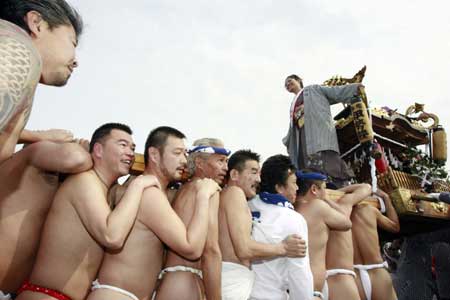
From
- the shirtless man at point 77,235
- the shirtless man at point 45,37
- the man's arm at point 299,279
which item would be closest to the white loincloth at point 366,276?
the man's arm at point 299,279

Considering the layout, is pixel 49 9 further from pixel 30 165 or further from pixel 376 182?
pixel 376 182

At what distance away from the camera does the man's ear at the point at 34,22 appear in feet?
4.82

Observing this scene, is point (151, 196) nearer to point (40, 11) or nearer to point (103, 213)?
point (103, 213)

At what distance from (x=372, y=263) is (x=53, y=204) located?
4.25 m

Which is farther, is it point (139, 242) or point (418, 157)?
point (418, 157)

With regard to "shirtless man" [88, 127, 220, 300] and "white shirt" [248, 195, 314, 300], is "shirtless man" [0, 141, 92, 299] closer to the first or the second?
"shirtless man" [88, 127, 220, 300]

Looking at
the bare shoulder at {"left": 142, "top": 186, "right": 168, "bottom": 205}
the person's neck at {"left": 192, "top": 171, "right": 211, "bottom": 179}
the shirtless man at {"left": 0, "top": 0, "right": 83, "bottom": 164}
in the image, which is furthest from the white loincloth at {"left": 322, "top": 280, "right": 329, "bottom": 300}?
the shirtless man at {"left": 0, "top": 0, "right": 83, "bottom": 164}

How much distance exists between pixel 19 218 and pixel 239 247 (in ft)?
5.60

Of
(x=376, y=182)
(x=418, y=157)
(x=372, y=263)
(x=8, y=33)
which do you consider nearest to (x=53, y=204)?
(x=8, y=33)

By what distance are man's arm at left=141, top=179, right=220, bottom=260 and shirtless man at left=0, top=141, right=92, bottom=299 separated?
48 cm

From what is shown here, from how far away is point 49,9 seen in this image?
1.54 meters

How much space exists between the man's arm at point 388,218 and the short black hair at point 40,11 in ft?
16.3

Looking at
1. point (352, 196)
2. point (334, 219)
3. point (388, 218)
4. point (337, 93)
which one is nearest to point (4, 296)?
point (334, 219)

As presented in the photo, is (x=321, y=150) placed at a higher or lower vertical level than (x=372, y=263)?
higher
